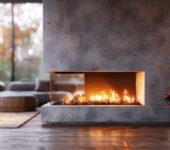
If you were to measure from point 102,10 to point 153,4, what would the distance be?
82 centimetres

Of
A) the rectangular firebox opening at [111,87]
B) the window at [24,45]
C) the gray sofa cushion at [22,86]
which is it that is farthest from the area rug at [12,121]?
the window at [24,45]

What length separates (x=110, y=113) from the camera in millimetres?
6090

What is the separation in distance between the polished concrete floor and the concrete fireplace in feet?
2.79

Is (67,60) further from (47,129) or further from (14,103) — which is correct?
(14,103)

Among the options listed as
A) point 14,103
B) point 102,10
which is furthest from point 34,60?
point 102,10

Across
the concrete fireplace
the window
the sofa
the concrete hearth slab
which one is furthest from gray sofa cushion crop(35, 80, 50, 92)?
the concrete hearth slab

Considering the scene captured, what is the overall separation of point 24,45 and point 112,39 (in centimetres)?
711

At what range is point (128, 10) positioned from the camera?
6355 mm

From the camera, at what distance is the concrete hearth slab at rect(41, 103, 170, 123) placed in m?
6.07

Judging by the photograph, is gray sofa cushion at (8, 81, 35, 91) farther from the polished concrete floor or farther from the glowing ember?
the polished concrete floor

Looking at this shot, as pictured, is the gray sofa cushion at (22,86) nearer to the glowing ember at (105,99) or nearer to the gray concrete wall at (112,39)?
the glowing ember at (105,99)

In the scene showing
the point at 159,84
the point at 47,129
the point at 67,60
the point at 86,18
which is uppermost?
the point at 86,18

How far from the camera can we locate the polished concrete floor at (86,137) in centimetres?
440

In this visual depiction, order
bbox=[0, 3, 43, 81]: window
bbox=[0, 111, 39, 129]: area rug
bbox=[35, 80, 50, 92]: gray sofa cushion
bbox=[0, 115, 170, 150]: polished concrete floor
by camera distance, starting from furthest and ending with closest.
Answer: bbox=[0, 3, 43, 81]: window
bbox=[35, 80, 50, 92]: gray sofa cushion
bbox=[0, 111, 39, 129]: area rug
bbox=[0, 115, 170, 150]: polished concrete floor
